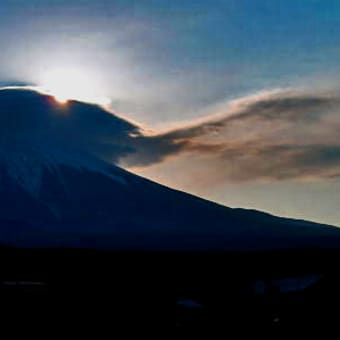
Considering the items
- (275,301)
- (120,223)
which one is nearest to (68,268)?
(275,301)

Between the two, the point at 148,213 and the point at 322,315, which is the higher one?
the point at 148,213

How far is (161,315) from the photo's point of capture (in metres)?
25.8

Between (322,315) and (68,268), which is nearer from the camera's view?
(322,315)

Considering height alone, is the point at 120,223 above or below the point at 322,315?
above

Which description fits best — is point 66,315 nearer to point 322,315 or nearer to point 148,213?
point 322,315

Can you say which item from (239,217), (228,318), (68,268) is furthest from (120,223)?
(228,318)

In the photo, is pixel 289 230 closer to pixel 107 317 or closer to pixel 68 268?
pixel 68 268

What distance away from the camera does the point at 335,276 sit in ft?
67.9

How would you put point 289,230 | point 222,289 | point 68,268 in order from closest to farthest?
point 222,289, point 68,268, point 289,230

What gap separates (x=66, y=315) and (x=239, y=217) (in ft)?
571

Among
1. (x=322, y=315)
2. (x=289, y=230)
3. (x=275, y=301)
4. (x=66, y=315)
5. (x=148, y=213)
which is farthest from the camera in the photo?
(x=148, y=213)

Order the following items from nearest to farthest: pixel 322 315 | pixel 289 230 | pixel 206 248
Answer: pixel 322 315, pixel 206 248, pixel 289 230

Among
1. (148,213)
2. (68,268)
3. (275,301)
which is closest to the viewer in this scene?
(275,301)

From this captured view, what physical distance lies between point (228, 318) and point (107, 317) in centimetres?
419
